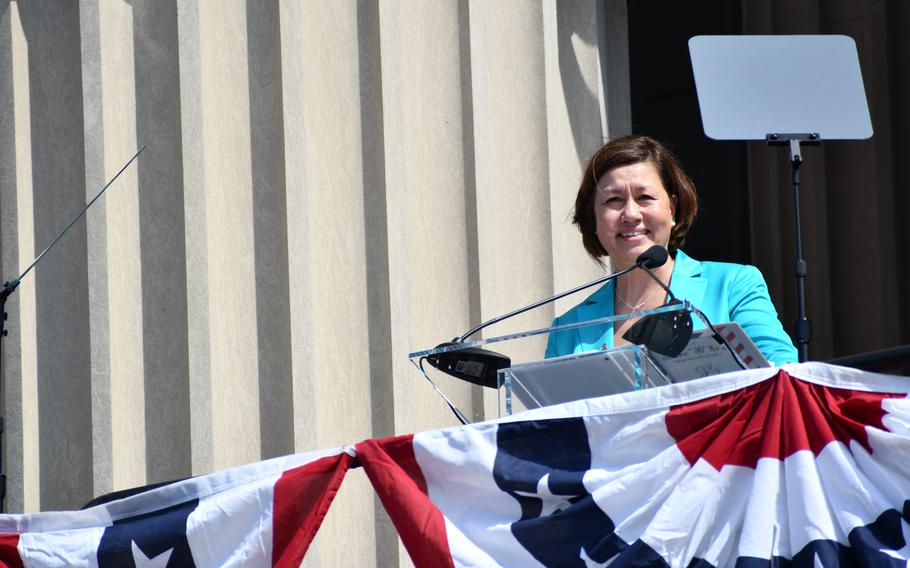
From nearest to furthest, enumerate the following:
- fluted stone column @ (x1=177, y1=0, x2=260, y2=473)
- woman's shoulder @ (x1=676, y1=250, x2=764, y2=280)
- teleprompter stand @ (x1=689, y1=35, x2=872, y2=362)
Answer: woman's shoulder @ (x1=676, y1=250, x2=764, y2=280) < teleprompter stand @ (x1=689, y1=35, x2=872, y2=362) < fluted stone column @ (x1=177, y1=0, x2=260, y2=473)

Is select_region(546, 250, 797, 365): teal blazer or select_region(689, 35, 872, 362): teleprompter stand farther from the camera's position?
select_region(689, 35, 872, 362): teleprompter stand

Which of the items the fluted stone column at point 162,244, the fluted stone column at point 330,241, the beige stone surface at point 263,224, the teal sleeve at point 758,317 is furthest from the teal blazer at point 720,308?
the fluted stone column at point 162,244

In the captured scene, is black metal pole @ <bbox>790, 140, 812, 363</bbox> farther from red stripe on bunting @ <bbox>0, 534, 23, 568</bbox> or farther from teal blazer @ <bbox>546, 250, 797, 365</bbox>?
red stripe on bunting @ <bbox>0, 534, 23, 568</bbox>

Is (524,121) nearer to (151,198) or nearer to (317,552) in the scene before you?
(151,198)

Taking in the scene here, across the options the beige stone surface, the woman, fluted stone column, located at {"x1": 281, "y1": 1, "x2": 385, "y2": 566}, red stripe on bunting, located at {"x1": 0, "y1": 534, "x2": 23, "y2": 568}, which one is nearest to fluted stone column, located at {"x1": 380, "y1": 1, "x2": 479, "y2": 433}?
the beige stone surface

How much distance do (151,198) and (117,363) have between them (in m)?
0.65

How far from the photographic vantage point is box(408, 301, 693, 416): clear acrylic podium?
2.25 m

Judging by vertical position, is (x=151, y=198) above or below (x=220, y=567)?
above

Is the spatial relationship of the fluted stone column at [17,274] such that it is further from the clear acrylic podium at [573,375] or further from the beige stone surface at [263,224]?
the clear acrylic podium at [573,375]

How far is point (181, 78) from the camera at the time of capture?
15.7ft

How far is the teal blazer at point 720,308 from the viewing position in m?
2.78

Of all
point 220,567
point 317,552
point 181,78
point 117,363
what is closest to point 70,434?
point 117,363

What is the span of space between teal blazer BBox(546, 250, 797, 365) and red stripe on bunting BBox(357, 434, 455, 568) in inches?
30.9

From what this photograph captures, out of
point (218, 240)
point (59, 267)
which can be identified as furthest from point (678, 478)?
point (59, 267)
